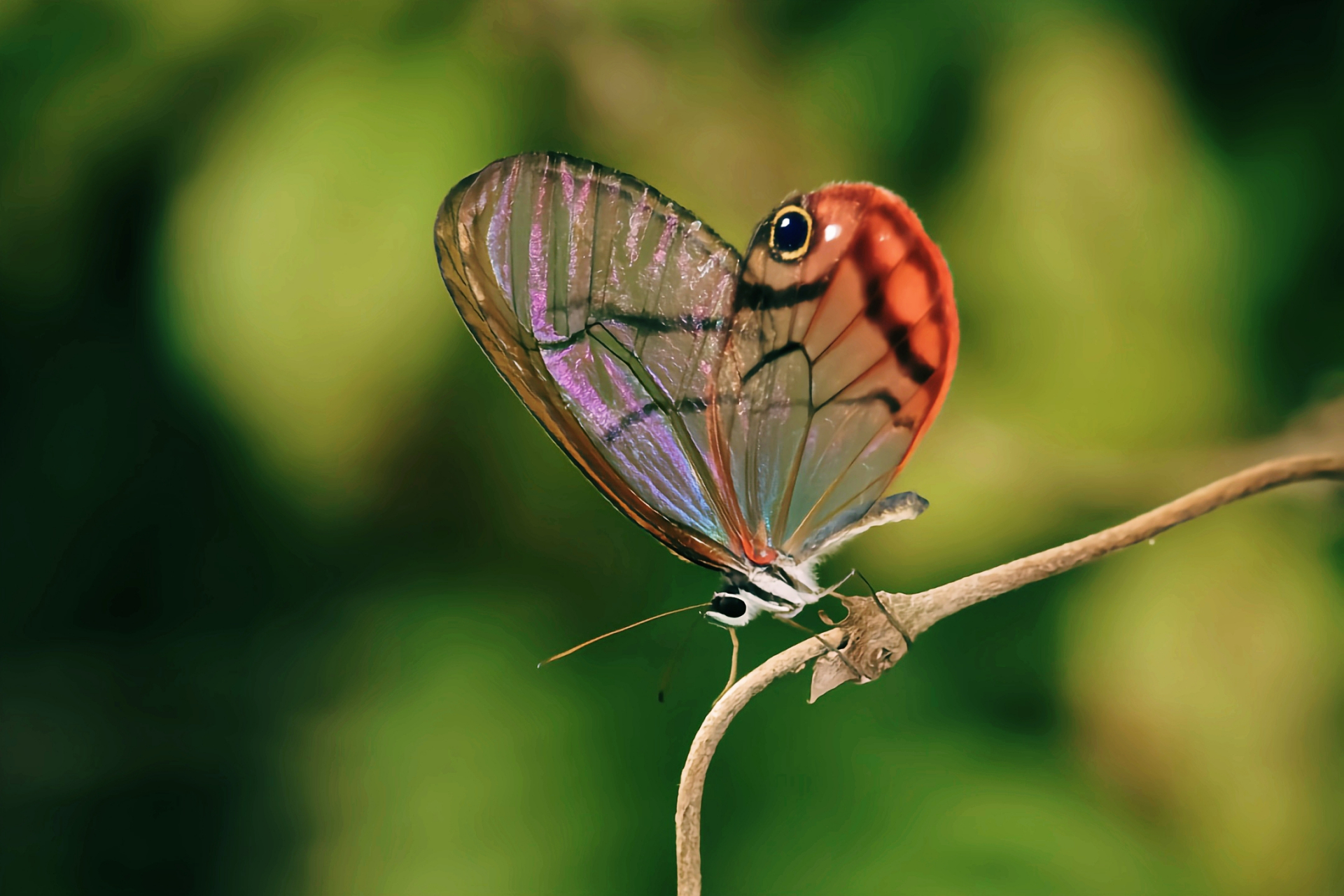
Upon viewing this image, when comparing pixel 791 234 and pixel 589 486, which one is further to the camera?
pixel 589 486

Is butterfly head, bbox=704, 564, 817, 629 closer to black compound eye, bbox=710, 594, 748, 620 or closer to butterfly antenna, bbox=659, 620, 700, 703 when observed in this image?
black compound eye, bbox=710, 594, 748, 620

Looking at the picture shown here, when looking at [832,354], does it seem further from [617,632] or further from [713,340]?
[617,632]

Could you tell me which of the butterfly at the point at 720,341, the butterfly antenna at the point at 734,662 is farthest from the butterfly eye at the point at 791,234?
the butterfly antenna at the point at 734,662

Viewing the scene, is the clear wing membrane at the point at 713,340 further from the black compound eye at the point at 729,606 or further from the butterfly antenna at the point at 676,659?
the butterfly antenna at the point at 676,659

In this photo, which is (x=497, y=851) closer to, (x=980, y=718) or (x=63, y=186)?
(x=980, y=718)

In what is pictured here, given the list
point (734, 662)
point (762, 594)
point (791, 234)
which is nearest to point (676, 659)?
point (734, 662)

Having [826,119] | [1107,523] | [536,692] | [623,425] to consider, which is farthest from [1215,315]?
[536,692]
